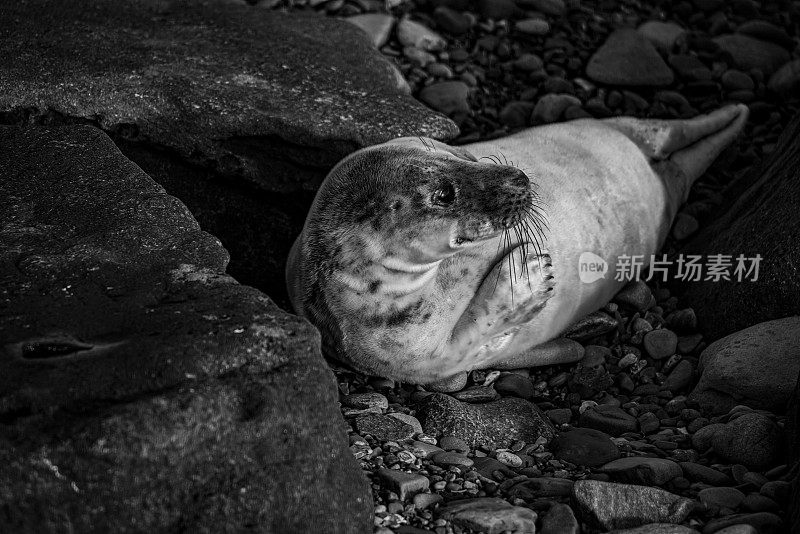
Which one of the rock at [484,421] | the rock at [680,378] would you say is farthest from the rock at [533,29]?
the rock at [484,421]

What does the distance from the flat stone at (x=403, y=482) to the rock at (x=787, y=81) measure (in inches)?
164

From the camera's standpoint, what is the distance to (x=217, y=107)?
16.4ft

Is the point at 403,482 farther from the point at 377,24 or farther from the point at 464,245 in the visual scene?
the point at 377,24

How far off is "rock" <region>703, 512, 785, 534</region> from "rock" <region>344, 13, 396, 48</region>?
163 inches

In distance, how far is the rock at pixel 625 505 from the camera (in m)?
3.46

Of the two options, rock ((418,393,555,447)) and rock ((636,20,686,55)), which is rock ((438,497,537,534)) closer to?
rock ((418,393,555,447))

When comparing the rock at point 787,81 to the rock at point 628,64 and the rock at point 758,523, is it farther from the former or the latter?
the rock at point 758,523

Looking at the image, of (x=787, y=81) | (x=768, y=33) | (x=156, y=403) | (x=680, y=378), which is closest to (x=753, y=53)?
(x=768, y=33)

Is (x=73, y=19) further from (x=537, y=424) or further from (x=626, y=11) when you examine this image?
(x=626, y=11)

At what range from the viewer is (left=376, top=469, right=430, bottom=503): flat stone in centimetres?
359

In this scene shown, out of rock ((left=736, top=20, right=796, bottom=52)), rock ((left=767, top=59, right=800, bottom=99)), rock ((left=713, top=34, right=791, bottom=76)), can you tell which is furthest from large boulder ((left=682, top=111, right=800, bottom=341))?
rock ((left=736, top=20, right=796, bottom=52))

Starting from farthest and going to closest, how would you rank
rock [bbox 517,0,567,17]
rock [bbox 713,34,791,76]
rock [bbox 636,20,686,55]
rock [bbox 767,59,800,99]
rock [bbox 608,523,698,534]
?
rock [bbox 517,0,567,17] < rock [bbox 636,20,686,55] < rock [bbox 713,34,791,76] < rock [bbox 767,59,800,99] < rock [bbox 608,523,698,534]

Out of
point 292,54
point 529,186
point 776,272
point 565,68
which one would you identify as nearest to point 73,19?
point 292,54

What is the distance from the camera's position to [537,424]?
166 inches
